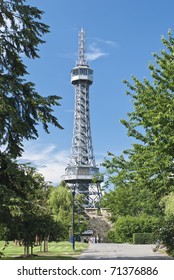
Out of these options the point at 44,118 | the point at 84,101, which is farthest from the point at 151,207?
the point at 84,101

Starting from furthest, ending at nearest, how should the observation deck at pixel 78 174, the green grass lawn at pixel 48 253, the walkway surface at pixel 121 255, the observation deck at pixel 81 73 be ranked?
the observation deck at pixel 81 73
the observation deck at pixel 78 174
the walkway surface at pixel 121 255
the green grass lawn at pixel 48 253

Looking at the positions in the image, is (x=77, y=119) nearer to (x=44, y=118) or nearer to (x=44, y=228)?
(x=44, y=228)

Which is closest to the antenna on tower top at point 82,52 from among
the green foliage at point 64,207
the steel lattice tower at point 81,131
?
the steel lattice tower at point 81,131

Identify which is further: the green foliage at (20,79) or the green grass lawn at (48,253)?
the green grass lawn at (48,253)

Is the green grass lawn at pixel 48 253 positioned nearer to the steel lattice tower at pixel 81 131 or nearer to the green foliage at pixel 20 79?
the green foliage at pixel 20 79

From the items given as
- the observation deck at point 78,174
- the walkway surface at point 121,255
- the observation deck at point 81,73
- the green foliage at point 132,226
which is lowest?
the walkway surface at point 121,255

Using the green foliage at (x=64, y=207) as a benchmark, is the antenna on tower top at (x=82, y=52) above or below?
above

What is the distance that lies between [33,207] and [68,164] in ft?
313

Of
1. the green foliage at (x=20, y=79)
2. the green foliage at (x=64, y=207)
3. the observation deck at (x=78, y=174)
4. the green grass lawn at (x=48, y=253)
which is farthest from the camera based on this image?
the observation deck at (x=78, y=174)

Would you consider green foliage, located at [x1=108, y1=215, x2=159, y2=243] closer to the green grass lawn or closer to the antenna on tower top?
the green grass lawn

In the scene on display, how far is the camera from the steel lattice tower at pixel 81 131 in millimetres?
106000

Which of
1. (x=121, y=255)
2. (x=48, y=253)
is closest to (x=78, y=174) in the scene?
(x=48, y=253)

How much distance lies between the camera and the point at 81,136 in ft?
372

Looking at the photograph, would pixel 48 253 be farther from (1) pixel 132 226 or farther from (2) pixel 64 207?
(2) pixel 64 207
